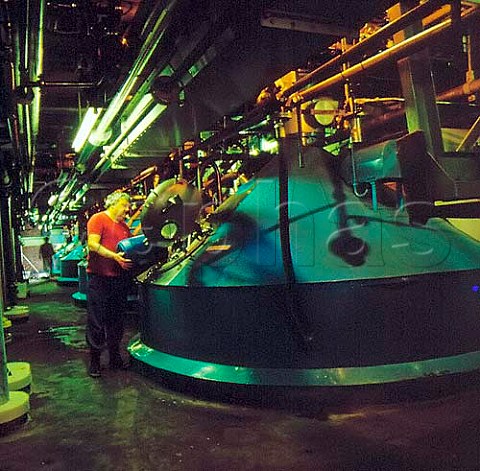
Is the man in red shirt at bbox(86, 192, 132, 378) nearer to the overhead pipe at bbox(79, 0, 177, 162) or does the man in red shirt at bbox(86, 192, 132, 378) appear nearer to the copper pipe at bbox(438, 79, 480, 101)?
the overhead pipe at bbox(79, 0, 177, 162)

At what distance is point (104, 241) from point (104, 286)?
0.58 meters

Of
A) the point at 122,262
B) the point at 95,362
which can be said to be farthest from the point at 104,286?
the point at 95,362

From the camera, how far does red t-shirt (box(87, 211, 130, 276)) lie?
6.16 m

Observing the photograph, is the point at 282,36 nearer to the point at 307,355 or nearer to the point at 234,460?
the point at 307,355

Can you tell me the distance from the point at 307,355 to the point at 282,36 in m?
3.09

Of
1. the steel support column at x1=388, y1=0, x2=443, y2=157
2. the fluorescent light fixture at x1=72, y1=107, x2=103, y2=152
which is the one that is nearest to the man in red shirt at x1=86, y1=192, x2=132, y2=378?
the fluorescent light fixture at x1=72, y1=107, x2=103, y2=152

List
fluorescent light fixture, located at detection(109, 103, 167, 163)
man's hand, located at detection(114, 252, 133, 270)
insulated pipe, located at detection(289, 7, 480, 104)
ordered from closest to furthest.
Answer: insulated pipe, located at detection(289, 7, 480, 104)
fluorescent light fixture, located at detection(109, 103, 167, 163)
man's hand, located at detection(114, 252, 133, 270)

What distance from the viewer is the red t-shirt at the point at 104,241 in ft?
20.2

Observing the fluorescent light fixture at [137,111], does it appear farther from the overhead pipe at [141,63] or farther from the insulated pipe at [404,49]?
the insulated pipe at [404,49]

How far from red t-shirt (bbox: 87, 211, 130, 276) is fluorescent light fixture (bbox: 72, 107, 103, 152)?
1446 mm

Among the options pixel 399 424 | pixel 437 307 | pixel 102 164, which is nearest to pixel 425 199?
pixel 437 307

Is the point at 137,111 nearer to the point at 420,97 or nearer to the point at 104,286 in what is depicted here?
the point at 104,286

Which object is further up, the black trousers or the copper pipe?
the copper pipe

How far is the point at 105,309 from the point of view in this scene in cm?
622
